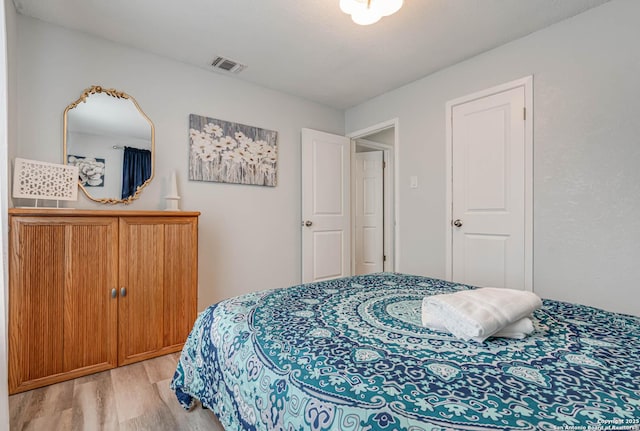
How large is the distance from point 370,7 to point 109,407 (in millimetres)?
2574

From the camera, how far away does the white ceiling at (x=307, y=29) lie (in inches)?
78.7

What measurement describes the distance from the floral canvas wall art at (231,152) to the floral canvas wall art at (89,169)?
0.67 metres

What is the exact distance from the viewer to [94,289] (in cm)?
196

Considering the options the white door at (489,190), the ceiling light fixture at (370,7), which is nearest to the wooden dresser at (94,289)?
the ceiling light fixture at (370,7)

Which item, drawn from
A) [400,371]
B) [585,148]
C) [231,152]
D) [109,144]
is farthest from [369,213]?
[400,371]

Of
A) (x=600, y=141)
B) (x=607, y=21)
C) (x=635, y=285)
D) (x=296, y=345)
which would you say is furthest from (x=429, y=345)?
(x=607, y=21)

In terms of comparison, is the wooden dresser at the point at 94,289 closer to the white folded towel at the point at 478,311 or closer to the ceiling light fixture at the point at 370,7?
the ceiling light fixture at the point at 370,7

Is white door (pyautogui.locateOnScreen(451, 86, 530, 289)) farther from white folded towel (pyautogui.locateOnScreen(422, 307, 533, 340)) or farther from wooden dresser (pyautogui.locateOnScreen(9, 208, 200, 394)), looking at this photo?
wooden dresser (pyautogui.locateOnScreen(9, 208, 200, 394))

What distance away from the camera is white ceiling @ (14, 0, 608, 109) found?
2.00 meters

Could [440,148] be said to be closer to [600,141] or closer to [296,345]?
[600,141]

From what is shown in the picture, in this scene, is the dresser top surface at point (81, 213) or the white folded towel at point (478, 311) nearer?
the white folded towel at point (478, 311)

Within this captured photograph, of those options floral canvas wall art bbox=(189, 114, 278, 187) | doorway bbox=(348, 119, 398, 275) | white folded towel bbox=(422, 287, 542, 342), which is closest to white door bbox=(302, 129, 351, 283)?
floral canvas wall art bbox=(189, 114, 278, 187)

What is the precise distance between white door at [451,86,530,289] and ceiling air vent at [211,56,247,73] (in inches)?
79.6

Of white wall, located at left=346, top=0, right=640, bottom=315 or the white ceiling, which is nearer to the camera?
white wall, located at left=346, top=0, right=640, bottom=315
